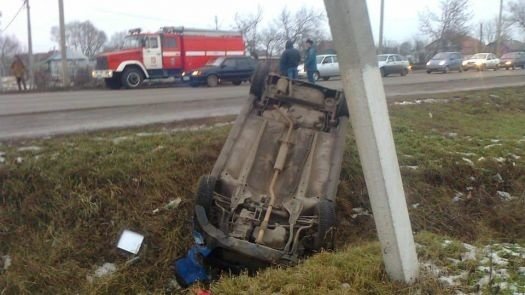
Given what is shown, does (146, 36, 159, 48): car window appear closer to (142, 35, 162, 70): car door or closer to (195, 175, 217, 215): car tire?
(142, 35, 162, 70): car door

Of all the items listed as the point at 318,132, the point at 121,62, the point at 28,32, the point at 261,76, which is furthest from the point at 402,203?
the point at 28,32

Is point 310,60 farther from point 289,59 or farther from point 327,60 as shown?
point 327,60

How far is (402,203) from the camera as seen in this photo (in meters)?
3.30

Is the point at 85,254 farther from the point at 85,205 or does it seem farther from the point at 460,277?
the point at 460,277

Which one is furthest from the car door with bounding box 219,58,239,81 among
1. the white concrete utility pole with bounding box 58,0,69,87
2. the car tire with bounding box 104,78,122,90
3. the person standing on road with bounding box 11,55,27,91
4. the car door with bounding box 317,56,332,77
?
the person standing on road with bounding box 11,55,27,91

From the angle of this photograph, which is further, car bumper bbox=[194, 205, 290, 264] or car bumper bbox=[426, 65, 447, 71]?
car bumper bbox=[426, 65, 447, 71]

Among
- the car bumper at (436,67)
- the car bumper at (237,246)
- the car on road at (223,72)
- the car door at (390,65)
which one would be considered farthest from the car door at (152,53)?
the car bumper at (436,67)

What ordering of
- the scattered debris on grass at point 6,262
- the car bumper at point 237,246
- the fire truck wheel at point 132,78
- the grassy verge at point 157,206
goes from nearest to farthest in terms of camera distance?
the car bumper at point 237,246, the grassy verge at point 157,206, the scattered debris on grass at point 6,262, the fire truck wheel at point 132,78

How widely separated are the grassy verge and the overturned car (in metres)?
0.55

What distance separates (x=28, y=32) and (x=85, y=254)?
92.9ft

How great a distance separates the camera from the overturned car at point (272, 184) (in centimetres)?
485

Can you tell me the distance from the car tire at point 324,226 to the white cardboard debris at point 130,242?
1.95 m

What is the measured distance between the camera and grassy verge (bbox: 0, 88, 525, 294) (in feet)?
16.2

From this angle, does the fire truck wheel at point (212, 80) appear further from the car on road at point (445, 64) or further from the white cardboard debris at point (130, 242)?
the car on road at point (445, 64)
